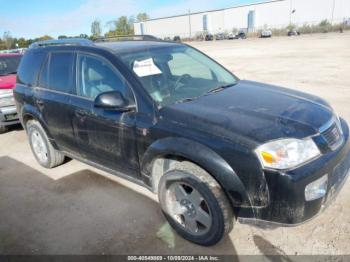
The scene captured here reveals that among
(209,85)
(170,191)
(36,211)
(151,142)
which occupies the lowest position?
(36,211)

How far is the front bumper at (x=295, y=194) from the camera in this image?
234 centimetres

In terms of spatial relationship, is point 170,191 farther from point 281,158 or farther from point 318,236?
point 318,236

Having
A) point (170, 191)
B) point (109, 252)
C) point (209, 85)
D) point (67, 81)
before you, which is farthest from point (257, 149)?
point (67, 81)

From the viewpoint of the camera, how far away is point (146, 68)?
3357 millimetres

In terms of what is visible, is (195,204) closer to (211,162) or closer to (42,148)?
(211,162)

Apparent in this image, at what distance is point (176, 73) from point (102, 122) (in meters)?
1.03

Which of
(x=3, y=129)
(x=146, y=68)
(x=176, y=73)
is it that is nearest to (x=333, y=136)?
(x=176, y=73)

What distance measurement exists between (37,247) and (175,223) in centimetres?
139

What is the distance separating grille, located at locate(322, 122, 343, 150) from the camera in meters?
2.67

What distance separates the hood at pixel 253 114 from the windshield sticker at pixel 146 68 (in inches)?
21.3

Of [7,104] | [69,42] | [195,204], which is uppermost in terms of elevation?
[69,42]

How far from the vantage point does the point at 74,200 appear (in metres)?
3.95

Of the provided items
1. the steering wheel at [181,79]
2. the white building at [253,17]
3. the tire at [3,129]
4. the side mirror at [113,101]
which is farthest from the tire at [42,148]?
the white building at [253,17]

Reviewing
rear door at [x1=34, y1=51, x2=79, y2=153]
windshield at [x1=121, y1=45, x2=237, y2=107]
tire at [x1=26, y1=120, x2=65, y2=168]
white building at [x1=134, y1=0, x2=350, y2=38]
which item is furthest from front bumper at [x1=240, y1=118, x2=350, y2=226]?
white building at [x1=134, y1=0, x2=350, y2=38]
